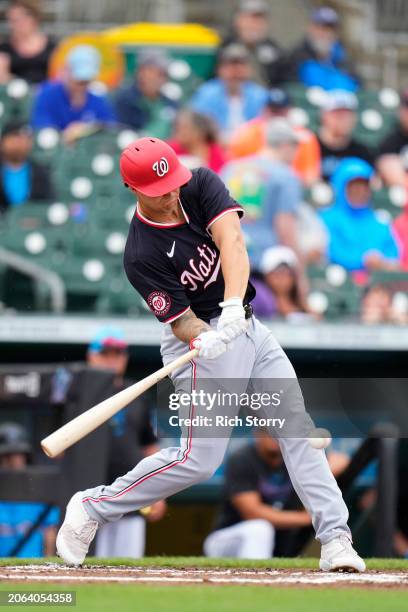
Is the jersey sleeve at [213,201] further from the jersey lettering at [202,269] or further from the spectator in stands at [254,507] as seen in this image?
the spectator in stands at [254,507]

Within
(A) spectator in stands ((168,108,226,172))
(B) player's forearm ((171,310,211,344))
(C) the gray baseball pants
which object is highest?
(A) spectator in stands ((168,108,226,172))

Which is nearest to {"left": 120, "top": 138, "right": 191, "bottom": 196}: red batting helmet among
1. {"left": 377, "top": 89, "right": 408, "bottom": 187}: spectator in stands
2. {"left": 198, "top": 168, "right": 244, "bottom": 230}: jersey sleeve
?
{"left": 198, "top": 168, "right": 244, "bottom": 230}: jersey sleeve

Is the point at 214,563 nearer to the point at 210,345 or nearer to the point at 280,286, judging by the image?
the point at 210,345

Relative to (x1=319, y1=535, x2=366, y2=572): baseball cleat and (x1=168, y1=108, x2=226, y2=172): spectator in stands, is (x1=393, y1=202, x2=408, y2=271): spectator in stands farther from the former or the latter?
(x1=319, y1=535, x2=366, y2=572): baseball cleat

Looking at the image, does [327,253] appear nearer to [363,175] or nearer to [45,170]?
[363,175]

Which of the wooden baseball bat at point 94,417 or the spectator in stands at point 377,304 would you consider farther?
the spectator in stands at point 377,304

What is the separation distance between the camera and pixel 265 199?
9.61m

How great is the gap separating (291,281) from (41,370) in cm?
232

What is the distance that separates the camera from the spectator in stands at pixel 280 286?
8.98 meters

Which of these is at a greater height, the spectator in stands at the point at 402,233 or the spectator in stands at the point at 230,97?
the spectator in stands at the point at 230,97

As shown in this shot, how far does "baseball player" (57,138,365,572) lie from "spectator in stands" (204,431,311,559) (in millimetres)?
2933

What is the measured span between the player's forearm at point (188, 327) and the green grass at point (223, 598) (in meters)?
0.97

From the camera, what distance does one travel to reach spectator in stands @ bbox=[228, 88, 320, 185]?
1048 cm

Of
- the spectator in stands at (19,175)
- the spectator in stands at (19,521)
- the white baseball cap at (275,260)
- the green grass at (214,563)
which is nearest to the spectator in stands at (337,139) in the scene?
the white baseball cap at (275,260)
